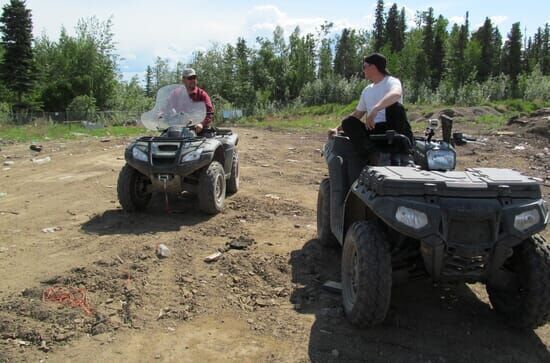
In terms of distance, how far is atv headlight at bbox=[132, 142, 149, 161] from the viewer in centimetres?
661

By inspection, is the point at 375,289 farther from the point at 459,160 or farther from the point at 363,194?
the point at 459,160

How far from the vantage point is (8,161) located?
460 inches

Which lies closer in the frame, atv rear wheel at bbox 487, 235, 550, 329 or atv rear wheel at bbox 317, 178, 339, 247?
atv rear wheel at bbox 487, 235, 550, 329

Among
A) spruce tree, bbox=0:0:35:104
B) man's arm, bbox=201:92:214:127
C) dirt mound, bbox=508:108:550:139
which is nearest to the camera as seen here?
man's arm, bbox=201:92:214:127

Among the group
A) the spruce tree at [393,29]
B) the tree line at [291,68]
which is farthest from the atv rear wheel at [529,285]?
the spruce tree at [393,29]

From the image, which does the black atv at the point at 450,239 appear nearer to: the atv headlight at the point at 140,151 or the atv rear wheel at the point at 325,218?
the atv rear wheel at the point at 325,218

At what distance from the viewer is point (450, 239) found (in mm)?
3279

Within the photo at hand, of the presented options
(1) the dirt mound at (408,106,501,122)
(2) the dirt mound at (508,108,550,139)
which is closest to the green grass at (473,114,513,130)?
(1) the dirt mound at (408,106,501,122)

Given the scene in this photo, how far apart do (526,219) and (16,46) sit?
134 feet

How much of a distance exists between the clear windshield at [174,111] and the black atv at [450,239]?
430 centimetres

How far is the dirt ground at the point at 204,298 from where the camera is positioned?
11.6ft

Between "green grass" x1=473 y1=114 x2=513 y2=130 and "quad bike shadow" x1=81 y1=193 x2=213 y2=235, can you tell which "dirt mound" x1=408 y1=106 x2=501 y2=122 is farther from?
"quad bike shadow" x1=81 y1=193 x2=213 y2=235

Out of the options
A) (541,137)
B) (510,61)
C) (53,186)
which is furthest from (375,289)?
(510,61)

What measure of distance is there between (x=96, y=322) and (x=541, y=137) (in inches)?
518
